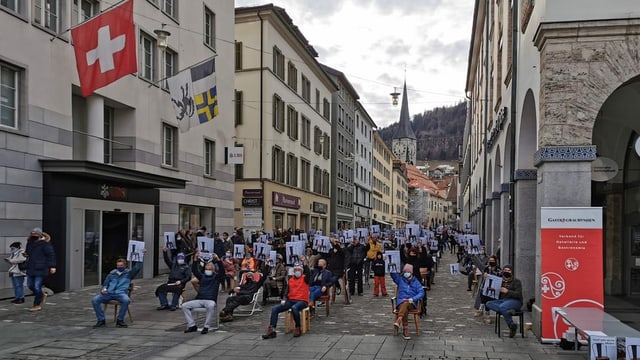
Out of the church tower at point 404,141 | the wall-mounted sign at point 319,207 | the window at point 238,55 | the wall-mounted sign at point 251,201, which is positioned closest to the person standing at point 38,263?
the wall-mounted sign at point 251,201

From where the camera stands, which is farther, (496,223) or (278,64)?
(278,64)

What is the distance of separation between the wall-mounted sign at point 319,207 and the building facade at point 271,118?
2751 mm

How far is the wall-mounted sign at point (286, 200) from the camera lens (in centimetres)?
3862

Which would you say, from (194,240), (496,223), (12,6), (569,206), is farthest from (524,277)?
(12,6)

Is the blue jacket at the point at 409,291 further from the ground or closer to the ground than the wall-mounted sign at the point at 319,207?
closer to the ground

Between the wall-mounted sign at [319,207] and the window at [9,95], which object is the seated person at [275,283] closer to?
the window at [9,95]

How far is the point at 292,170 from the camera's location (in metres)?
43.6

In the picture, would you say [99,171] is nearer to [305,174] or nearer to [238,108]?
[238,108]

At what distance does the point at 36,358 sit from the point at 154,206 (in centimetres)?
1338

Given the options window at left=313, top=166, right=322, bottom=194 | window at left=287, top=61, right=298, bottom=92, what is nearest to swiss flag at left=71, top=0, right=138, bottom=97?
window at left=287, top=61, right=298, bottom=92

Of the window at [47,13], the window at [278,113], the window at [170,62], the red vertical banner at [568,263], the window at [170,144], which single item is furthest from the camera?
the window at [278,113]

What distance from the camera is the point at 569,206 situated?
34.8 ft

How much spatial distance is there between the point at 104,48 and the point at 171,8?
946 cm

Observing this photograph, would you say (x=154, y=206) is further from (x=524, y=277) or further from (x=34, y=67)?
(x=524, y=277)
